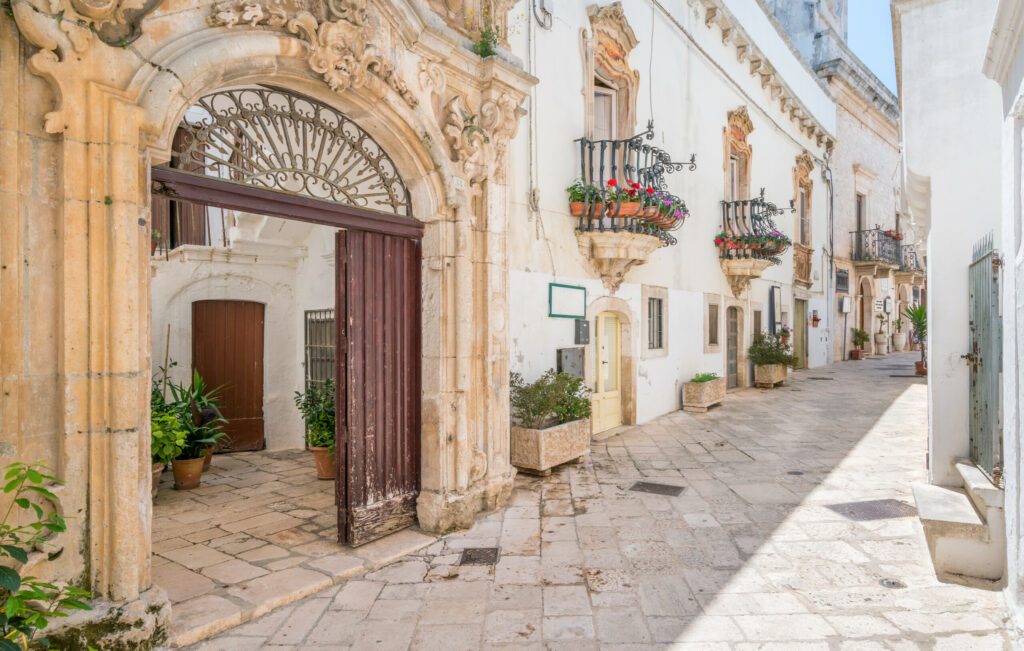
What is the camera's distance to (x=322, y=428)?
19.6 ft

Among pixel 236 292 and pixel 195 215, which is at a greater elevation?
pixel 195 215

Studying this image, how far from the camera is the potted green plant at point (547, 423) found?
19.2ft

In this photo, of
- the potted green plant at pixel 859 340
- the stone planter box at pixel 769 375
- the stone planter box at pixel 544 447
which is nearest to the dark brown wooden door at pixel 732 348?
the stone planter box at pixel 769 375

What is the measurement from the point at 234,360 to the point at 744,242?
357 inches

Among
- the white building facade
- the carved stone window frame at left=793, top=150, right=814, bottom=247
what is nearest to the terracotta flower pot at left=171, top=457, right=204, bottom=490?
the white building facade

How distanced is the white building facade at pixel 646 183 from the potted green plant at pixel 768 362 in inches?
11.6

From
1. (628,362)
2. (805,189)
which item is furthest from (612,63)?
(805,189)

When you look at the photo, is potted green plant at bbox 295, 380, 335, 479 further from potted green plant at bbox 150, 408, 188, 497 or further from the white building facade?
the white building facade

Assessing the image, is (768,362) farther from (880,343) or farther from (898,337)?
(898,337)

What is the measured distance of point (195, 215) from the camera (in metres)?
8.48

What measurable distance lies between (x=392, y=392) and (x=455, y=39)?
2688mm

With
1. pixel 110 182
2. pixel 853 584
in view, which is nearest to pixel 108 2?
pixel 110 182

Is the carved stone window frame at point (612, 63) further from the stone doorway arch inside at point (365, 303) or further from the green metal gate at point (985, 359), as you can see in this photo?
the green metal gate at point (985, 359)

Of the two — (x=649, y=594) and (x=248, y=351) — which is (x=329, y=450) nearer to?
(x=248, y=351)
